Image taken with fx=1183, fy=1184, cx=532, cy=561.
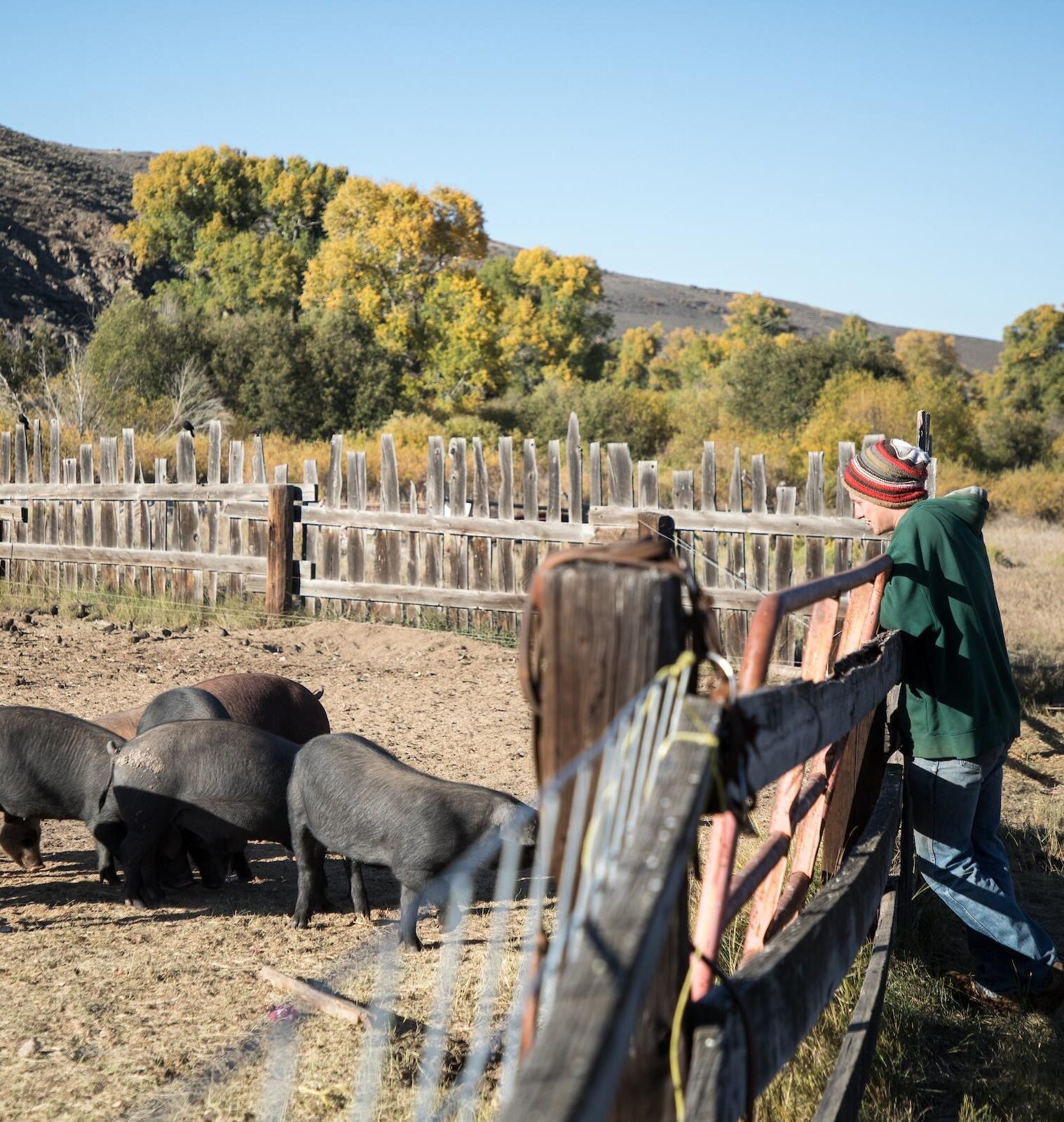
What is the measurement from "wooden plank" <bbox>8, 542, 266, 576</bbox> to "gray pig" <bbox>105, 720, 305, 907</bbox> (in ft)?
21.2

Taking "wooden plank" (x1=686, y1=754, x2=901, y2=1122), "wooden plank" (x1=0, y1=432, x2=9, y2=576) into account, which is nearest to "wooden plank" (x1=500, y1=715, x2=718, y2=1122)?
"wooden plank" (x1=686, y1=754, x2=901, y2=1122)

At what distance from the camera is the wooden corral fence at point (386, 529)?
8898mm

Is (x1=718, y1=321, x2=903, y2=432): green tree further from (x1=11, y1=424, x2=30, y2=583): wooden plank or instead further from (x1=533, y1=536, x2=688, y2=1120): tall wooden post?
(x1=533, y1=536, x2=688, y2=1120): tall wooden post

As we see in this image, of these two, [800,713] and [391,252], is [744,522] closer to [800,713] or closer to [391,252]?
[800,713]

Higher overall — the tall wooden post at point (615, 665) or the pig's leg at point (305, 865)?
the tall wooden post at point (615, 665)

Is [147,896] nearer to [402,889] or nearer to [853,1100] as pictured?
[402,889]

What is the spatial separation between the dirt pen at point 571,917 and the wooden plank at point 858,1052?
0.04 ft

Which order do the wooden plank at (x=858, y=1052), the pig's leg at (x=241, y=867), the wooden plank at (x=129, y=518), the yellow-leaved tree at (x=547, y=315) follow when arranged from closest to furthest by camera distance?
1. the wooden plank at (x=858, y=1052)
2. the pig's leg at (x=241, y=867)
3. the wooden plank at (x=129, y=518)
4. the yellow-leaved tree at (x=547, y=315)

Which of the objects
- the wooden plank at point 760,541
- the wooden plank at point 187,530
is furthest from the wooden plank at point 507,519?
the wooden plank at point 187,530

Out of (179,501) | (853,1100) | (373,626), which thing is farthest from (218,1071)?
(179,501)

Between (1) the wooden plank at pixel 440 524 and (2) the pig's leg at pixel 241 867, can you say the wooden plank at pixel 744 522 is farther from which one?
(2) the pig's leg at pixel 241 867

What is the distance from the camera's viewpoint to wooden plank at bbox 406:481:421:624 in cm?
1054

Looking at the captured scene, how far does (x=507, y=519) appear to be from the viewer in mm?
10016

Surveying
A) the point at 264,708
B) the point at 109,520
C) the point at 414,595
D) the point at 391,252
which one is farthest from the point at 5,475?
the point at 391,252
